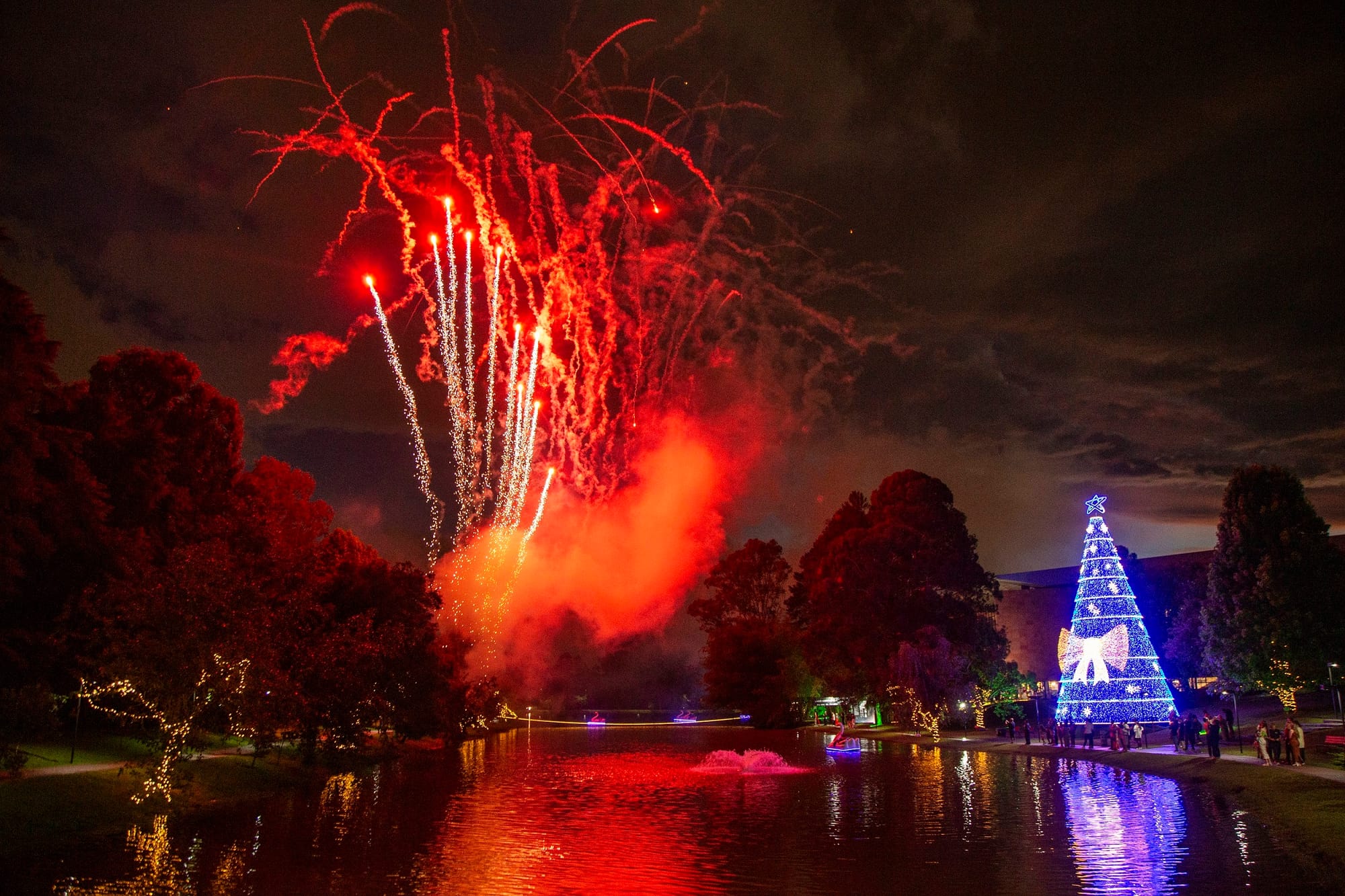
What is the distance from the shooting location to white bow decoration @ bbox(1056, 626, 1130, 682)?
43.2 meters

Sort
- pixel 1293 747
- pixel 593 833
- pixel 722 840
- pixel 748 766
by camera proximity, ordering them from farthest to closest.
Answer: pixel 748 766, pixel 1293 747, pixel 593 833, pixel 722 840

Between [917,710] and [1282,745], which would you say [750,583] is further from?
[1282,745]

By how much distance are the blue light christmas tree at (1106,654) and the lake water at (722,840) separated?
10.1 m

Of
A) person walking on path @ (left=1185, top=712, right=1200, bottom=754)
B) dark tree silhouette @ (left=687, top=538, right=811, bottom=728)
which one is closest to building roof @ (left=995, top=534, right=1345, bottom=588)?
dark tree silhouette @ (left=687, top=538, right=811, bottom=728)

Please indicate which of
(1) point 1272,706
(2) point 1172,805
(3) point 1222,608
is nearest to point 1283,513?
(3) point 1222,608

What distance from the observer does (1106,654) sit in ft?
143

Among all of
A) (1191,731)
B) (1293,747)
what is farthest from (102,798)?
(1191,731)

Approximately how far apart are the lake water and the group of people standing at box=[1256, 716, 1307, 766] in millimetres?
3187

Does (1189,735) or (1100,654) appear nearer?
(1189,735)

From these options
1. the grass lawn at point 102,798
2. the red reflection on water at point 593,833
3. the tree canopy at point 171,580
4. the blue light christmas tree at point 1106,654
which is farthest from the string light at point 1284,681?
the grass lawn at point 102,798

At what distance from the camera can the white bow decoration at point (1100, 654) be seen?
1700 inches

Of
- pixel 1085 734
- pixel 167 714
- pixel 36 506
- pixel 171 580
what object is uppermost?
pixel 36 506

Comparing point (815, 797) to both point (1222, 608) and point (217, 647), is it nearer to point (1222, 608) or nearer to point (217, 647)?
point (217, 647)

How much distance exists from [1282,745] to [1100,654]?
14.4 metres
